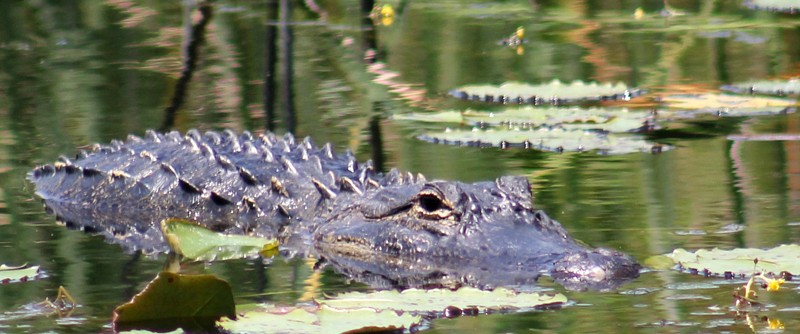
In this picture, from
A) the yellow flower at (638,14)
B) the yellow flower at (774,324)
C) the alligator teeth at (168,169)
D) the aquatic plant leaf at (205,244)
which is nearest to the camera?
Result: the yellow flower at (774,324)

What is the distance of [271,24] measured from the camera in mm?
11719

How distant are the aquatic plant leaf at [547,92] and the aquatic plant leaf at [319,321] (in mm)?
4654

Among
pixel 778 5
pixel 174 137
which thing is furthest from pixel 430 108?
pixel 778 5

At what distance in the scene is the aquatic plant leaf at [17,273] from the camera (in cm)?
485

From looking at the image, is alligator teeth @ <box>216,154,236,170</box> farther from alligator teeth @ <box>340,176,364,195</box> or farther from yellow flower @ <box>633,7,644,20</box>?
yellow flower @ <box>633,7,644,20</box>

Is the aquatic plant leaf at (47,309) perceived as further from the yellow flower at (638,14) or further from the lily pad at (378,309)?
the yellow flower at (638,14)

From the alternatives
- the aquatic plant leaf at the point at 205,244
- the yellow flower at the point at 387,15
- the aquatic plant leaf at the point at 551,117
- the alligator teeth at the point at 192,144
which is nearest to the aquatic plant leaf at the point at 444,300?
the aquatic plant leaf at the point at 205,244

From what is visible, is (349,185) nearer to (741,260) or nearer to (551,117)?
(741,260)

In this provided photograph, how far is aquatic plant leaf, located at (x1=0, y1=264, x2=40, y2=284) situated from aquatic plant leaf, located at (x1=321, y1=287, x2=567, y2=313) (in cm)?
121

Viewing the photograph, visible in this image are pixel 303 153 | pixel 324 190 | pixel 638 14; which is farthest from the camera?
pixel 638 14

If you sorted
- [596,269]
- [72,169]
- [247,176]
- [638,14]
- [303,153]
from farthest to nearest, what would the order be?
[638,14] < [72,169] < [303,153] < [247,176] < [596,269]

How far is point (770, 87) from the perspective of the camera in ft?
27.9

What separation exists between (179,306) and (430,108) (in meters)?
4.69

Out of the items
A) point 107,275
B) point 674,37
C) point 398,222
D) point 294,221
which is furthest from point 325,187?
point 674,37
